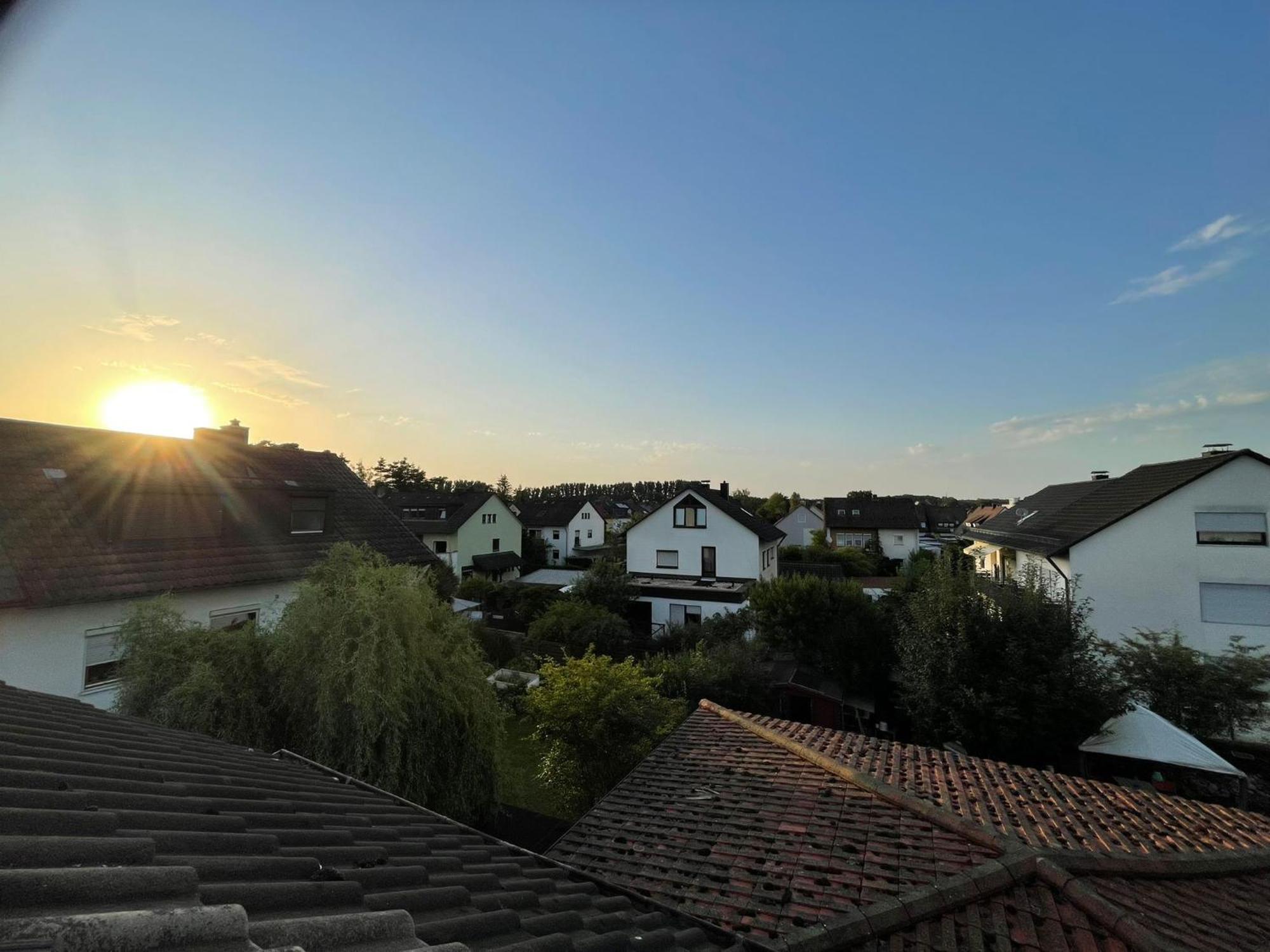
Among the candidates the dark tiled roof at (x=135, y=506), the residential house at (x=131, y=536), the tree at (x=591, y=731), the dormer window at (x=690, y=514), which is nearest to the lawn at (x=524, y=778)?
the tree at (x=591, y=731)

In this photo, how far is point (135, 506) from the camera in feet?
42.4

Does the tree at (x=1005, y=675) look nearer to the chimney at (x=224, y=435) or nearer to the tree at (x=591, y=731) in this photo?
the tree at (x=591, y=731)

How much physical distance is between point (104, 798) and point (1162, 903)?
6.61m

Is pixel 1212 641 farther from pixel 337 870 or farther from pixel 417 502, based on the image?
pixel 417 502

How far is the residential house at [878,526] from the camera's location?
54.5 m

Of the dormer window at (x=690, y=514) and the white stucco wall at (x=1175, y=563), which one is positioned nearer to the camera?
the white stucco wall at (x=1175, y=563)

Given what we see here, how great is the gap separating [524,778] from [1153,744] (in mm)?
13799

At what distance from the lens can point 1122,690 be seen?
1206 cm

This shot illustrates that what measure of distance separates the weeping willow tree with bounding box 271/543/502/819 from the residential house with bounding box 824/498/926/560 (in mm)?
49864

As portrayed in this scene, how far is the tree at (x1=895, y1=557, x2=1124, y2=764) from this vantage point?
11.9 m

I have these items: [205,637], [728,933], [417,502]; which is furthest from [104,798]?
[417,502]

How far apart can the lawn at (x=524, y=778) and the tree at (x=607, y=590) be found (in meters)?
11.1

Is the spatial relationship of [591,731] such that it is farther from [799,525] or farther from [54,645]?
[799,525]

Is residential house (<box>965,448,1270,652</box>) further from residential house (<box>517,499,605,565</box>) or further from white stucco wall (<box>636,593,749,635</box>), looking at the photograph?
residential house (<box>517,499,605,565</box>)
